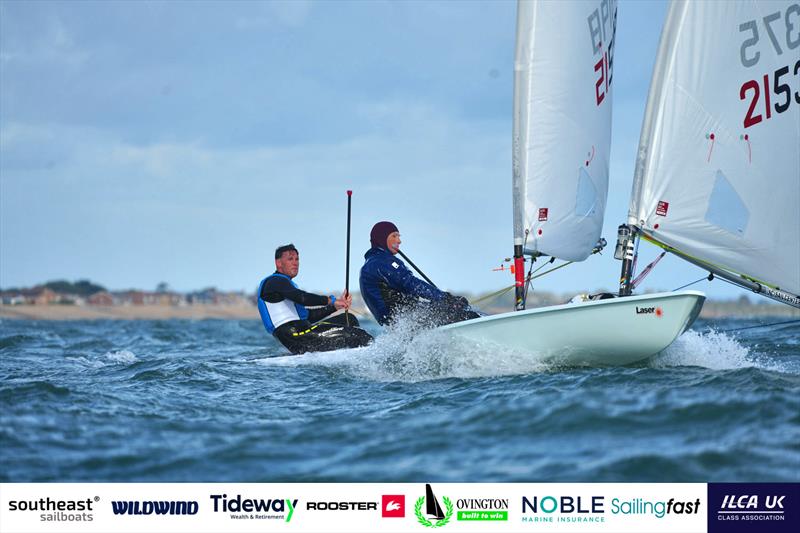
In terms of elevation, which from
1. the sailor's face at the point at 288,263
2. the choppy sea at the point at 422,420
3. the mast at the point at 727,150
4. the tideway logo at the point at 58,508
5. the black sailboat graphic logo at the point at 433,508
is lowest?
the tideway logo at the point at 58,508

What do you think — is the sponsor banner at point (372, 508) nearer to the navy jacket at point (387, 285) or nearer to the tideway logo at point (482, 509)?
the tideway logo at point (482, 509)

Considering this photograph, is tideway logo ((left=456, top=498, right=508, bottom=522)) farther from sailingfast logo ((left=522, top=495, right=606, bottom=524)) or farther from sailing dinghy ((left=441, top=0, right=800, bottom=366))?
sailing dinghy ((left=441, top=0, right=800, bottom=366))

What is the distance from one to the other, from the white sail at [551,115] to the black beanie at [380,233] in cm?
130

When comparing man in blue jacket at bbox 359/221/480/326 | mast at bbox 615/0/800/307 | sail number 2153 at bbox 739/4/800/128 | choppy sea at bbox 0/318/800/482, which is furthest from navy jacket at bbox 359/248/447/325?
sail number 2153 at bbox 739/4/800/128

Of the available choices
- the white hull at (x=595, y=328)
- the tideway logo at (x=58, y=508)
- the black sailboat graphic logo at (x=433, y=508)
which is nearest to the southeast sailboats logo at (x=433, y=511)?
the black sailboat graphic logo at (x=433, y=508)

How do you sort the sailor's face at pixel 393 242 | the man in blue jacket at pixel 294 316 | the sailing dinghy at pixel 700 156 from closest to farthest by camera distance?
1. the sailing dinghy at pixel 700 156
2. the sailor's face at pixel 393 242
3. the man in blue jacket at pixel 294 316

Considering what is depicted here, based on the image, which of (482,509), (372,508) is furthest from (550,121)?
(372,508)

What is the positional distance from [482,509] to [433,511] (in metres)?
0.23

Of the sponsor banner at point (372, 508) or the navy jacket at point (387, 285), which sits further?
the navy jacket at point (387, 285)

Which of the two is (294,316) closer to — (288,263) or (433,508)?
(288,263)

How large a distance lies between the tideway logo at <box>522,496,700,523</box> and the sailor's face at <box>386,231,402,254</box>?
15.4ft

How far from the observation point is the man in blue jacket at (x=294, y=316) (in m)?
8.89

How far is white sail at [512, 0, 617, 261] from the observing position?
319 inches

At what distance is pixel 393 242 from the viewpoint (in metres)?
8.27
